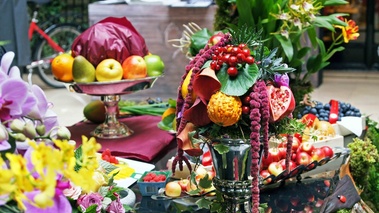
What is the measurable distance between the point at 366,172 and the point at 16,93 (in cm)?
148

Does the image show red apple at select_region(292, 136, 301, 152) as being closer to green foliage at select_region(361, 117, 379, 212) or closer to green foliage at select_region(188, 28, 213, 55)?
green foliage at select_region(361, 117, 379, 212)

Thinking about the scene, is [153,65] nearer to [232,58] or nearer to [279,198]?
[279,198]

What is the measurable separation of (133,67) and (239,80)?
3.12ft

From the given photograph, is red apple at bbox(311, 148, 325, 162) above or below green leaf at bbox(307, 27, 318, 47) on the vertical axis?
below

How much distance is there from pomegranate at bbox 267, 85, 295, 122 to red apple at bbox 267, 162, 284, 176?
44cm

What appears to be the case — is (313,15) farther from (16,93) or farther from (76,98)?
(76,98)

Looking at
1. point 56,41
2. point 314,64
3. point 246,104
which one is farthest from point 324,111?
point 56,41

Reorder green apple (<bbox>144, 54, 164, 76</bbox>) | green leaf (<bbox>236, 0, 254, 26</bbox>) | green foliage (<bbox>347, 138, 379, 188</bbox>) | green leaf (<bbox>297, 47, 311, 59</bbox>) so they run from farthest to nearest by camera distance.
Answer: green leaf (<bbox>297, 47, 311, 59</bbox>) → green leaf (<bbox>236, 0, 254, 26</bbox>) → green apple (<bbox>144, 54, 164, 76</bbox>) → green foliage (<bbox>347, 138, 379, 188</bbox>)

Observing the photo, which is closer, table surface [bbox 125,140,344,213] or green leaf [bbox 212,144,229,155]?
green leaf [bbox 212,144,229,155]

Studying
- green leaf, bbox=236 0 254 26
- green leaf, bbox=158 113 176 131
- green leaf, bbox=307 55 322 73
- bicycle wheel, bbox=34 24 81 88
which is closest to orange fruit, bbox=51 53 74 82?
green leaf, bbox=158 113 176 131

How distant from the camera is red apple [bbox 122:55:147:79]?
2183mm

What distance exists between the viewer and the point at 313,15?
7.55 ft

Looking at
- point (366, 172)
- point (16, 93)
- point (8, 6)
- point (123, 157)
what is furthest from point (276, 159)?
point (8, 6)

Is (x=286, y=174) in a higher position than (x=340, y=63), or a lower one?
higher
